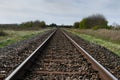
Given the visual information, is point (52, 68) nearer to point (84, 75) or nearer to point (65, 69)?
point (65, 69)

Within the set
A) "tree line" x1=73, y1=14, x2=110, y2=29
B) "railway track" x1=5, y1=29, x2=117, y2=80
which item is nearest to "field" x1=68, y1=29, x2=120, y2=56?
"railway track" x1=5, y1=29, x2=117, y2=80

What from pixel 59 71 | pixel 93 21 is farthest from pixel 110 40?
pixel 93 21

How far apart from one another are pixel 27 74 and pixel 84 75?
52.8 inches

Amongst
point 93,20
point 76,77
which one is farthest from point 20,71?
point 93,20

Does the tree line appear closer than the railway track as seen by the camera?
No

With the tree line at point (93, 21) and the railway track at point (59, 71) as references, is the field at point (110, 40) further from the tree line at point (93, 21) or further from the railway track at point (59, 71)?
the tree line at point (93, 21)

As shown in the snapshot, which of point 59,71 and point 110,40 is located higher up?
point 59,71

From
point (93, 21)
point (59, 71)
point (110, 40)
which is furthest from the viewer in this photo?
point (93, 21)

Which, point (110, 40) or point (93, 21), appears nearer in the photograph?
point (110, 40)

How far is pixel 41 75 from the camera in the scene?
769 centimetres

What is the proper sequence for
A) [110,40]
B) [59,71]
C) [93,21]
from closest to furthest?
[59,71] < [110,40] < [93,21]

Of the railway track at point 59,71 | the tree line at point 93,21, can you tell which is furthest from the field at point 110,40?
the tree line at point 93,21

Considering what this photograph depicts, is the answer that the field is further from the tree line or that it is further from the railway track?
the tree line

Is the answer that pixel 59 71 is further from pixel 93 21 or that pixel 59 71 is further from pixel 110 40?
pixel 93 21
